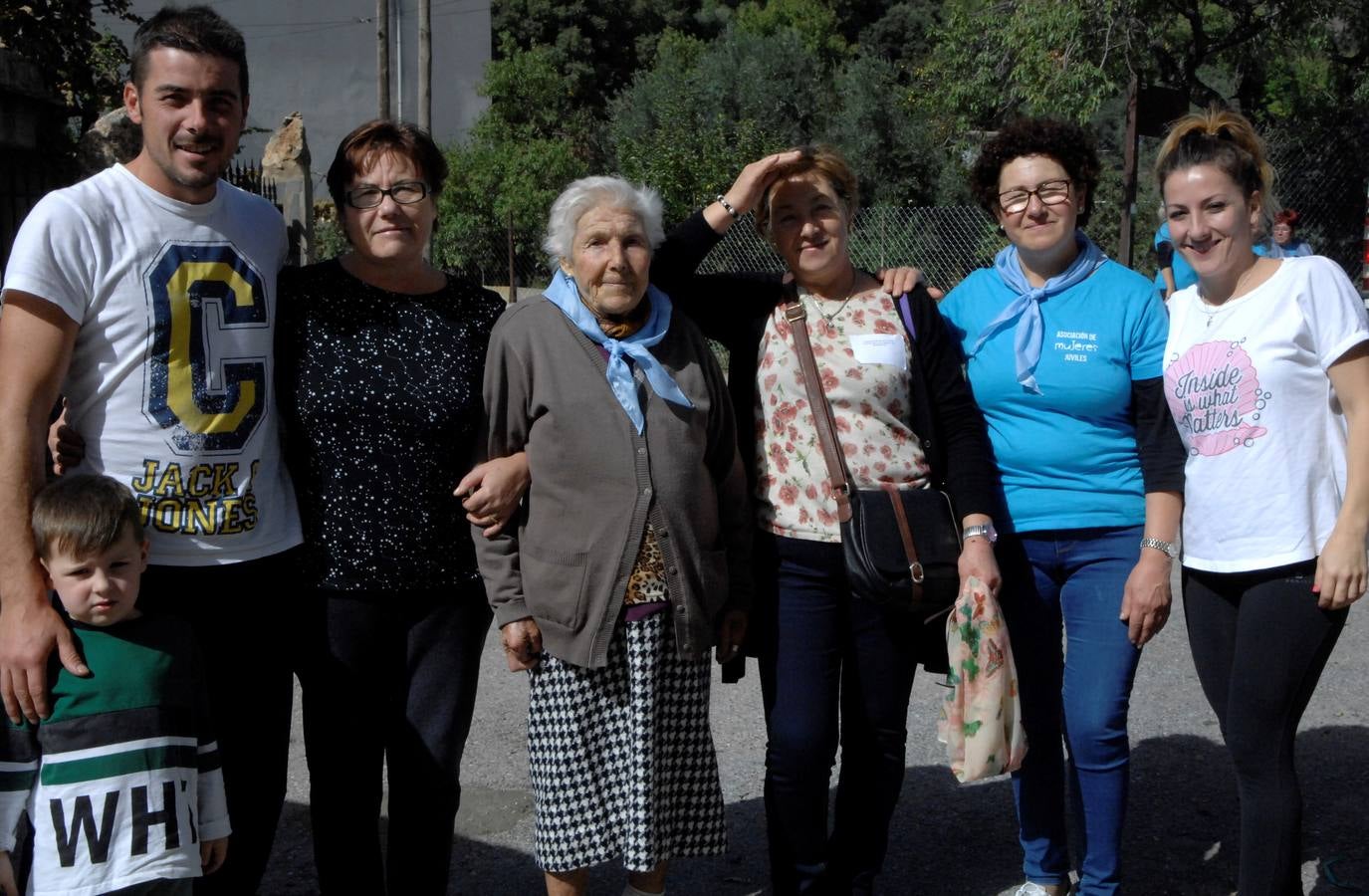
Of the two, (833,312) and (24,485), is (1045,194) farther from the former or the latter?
(24,485)

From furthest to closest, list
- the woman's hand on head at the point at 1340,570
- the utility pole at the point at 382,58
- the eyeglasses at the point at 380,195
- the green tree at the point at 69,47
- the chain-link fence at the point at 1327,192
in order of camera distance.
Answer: the utility pole at the point at 382,58 < the chain-link fence at the point at 1327,192 < the green tree at the point at 69,47 < the eyeglasses at the point at 380,195 < the woman's hand on head at the point at 1340,570

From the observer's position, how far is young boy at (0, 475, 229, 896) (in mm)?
2451

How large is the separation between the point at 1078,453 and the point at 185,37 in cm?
222

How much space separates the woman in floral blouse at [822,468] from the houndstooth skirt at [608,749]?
1.04ft

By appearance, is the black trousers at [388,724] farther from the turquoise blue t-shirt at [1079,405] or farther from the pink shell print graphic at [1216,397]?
the pink shell print graphic at [1216,397]

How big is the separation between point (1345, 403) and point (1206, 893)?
1.49 meters

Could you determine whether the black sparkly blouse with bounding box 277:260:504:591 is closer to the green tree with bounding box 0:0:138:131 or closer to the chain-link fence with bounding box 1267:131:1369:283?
the green tree with bounding box 0:0:138:131

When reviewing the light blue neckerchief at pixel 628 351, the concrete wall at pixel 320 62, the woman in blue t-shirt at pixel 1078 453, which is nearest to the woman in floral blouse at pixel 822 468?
the woman in blue t-shirt at pixel 1078 453

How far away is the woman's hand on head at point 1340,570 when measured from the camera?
2812 mm

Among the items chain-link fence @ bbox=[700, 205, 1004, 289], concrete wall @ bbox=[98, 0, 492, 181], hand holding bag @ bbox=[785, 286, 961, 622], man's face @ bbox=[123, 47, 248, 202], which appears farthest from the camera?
concrete wall @ bbox=[98, 0, 492, 181]

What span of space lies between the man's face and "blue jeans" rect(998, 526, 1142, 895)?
81.9 inches

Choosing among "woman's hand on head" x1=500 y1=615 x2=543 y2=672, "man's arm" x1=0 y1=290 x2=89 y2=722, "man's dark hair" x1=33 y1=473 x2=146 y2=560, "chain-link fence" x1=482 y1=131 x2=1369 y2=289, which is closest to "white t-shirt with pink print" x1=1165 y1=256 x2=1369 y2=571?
"woman's hand on head" x1=500 y1=615 x2=543 y2=672

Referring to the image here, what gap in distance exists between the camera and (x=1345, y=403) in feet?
9.44

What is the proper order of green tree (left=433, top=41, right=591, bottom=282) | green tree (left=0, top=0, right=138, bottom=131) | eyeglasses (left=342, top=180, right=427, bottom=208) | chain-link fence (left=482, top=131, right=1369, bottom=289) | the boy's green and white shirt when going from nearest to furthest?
the boy's green and white shirt < eyeglasses (left=342, top=180, right=427, bottom=208) < green tree (left=0, top=0, right=138, bottom=131) < chain-link fence (left=482, top=131, right=1369, bottom=289) < green tree (left=433, top=41, right=591, bottom=282)
